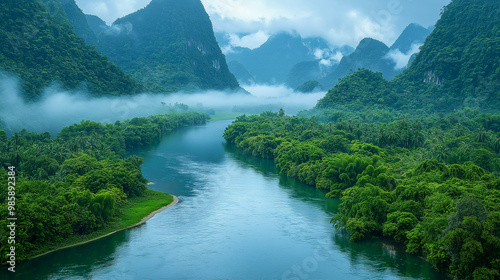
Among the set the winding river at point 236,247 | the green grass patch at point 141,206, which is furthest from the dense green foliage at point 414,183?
the green grass patch at point 141,206

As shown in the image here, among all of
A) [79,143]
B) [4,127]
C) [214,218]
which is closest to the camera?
[214,218]

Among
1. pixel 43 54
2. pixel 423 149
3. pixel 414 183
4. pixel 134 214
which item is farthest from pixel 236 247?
pixel 43 54

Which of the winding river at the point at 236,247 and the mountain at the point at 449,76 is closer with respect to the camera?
the winding river at the point at 236,247

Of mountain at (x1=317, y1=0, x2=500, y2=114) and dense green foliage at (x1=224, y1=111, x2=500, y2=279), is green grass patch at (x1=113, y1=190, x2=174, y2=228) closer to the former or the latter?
dense green foliage at (x1=224, y1=111, x2=500, y2=279)

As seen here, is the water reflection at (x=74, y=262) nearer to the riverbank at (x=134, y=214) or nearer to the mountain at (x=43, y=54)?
the riverbank at (x=134, y=214)

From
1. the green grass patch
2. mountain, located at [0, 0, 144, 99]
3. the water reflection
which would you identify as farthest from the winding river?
mountain, located at [0, 0, 144, 99]

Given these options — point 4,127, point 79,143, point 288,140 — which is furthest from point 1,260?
point 288,140

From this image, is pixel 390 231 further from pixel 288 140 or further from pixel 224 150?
pixel 224 150
